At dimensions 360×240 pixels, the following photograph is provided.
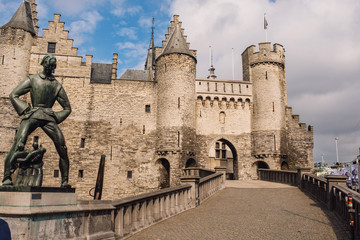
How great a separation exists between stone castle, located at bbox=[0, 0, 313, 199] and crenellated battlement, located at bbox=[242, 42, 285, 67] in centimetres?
8

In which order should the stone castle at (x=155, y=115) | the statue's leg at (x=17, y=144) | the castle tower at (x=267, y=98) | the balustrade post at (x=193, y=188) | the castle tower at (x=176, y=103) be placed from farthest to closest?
the castle tower at (x=267, y=98)
the castle tower at (x=176, y=103)
the stone castle at (x=155, y=115)
the balustrade post at (x=193, y=188)
the statue's leg at (x=17, y=144)

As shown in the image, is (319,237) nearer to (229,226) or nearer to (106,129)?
(229,226)

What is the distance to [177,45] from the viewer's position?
2478cm

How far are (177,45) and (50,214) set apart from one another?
21525 millimetres

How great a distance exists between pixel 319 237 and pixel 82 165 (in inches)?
763

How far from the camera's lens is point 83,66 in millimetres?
24438

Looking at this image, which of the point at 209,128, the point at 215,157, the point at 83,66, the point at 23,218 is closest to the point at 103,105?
the point at 83,66

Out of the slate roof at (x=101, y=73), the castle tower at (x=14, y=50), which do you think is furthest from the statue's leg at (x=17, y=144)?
the slate roof at (x=101, y=73)

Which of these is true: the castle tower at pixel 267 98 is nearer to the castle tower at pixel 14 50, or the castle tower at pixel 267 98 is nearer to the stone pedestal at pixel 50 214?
the castle tower at pixel 14 50

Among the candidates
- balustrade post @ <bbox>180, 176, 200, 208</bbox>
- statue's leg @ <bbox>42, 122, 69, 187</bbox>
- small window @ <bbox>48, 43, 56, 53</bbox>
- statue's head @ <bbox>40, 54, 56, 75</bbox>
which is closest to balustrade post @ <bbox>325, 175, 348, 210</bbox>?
balustrade post @ <bbox>180, 176, 200, 208</bbox>

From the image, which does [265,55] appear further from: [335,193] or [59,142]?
[59,142]

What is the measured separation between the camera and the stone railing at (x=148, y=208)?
20.4ft

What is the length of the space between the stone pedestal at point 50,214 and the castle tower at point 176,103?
17038mm

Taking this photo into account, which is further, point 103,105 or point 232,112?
point 232,112
